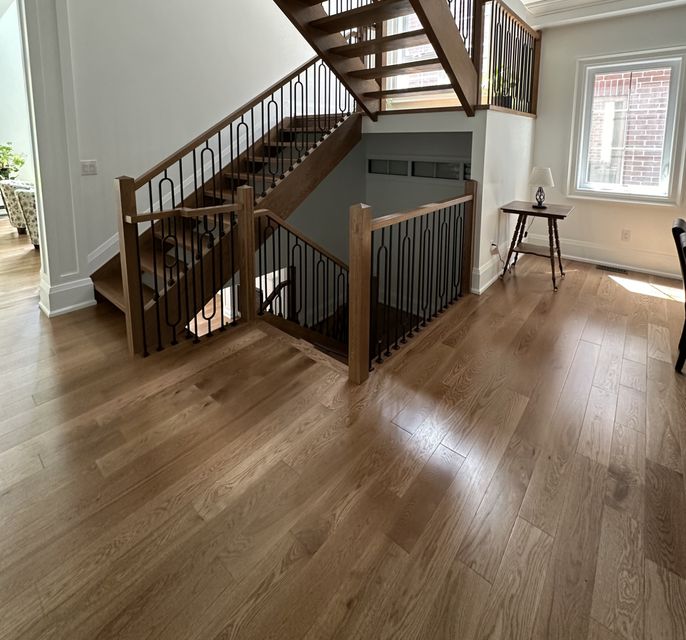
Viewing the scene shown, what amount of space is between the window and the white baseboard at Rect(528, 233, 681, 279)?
0.58 m

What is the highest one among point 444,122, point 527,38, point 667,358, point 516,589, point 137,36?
point 527,38

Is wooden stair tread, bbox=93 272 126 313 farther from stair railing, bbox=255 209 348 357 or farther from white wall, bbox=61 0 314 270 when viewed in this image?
stair railing, bbox=255 209 348 357

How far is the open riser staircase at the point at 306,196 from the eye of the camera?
3029 mm

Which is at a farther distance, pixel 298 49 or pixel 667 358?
pixel 298 49

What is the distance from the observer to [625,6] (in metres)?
4.42

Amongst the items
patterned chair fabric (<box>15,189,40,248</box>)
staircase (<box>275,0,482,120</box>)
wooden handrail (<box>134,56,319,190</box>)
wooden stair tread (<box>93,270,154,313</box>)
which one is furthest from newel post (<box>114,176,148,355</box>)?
patterned chair fabric (<box>15,189,40,248</box>)

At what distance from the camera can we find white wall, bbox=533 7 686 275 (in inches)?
178

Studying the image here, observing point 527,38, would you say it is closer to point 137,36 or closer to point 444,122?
point 444,122

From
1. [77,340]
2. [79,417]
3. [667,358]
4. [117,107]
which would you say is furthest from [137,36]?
[667,358]

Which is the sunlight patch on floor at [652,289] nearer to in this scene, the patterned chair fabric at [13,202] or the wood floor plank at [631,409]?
the wood floor plank at [631,409]

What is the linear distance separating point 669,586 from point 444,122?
12.4ft

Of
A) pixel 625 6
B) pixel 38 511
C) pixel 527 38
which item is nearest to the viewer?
pixel 38 511

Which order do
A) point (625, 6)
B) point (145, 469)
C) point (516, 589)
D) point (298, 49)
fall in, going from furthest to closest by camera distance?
point (298, 49), point (625, 6), point (145, 469), point (516, 589)

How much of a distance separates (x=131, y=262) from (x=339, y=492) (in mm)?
2029
